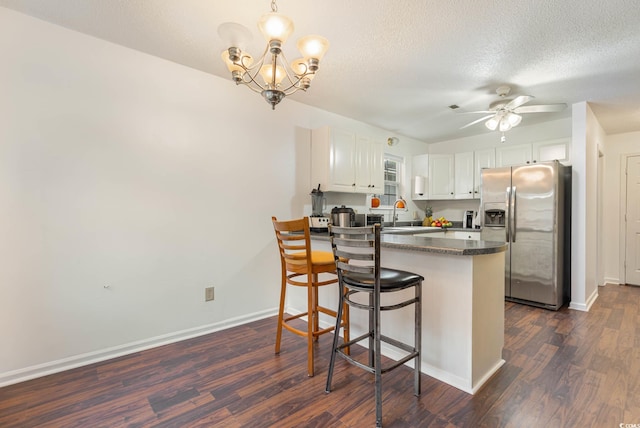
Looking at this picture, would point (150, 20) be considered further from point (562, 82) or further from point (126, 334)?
point (562, 82)

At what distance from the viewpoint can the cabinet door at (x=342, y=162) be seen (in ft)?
11.1

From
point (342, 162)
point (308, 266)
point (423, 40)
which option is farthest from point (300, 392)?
point (423, 40)

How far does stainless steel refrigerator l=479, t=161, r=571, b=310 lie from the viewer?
133 inches

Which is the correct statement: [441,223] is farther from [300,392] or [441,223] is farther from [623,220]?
[300,392]

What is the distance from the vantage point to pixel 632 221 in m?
4.48

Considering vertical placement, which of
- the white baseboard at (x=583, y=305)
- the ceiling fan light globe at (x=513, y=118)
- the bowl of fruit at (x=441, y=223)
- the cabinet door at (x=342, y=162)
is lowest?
the white baseboard at (x=583, y=305)

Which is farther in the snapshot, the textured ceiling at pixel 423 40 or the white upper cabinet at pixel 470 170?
the white upper cabinet at pixel 470 170

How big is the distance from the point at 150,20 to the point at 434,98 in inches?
110

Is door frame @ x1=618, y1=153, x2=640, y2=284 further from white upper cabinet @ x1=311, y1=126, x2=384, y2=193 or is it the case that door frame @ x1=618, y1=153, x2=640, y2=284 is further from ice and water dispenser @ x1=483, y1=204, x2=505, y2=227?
white upper cabinet @ x1=311, y1=126, x2=384, y2=193

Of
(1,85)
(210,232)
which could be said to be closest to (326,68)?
(210,232)

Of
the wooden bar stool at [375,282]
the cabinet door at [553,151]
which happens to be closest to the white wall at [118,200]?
the wooden bar stool at [375,282]

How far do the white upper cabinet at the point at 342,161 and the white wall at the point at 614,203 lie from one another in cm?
395

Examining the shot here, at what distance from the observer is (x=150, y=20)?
199 centimetres

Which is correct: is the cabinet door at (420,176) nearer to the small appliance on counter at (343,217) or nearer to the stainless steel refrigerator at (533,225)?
the stainless steel refrigerator at (533,225)
